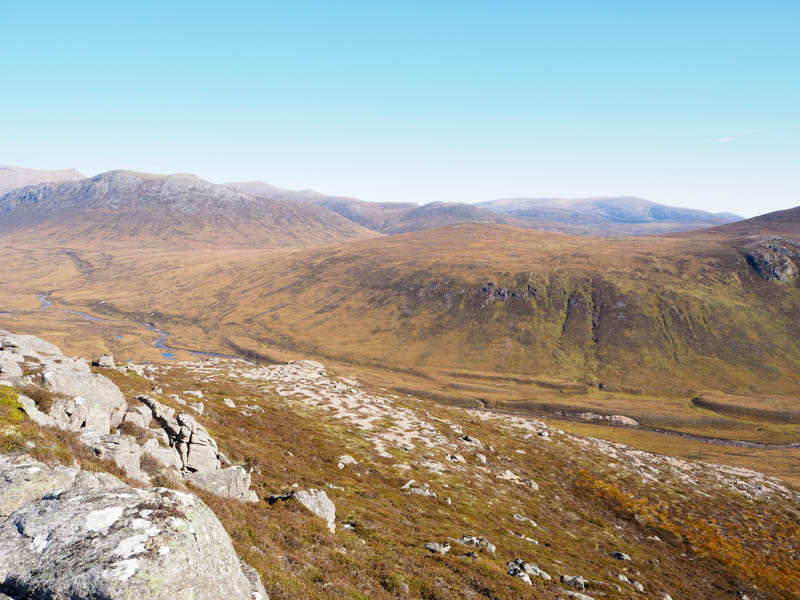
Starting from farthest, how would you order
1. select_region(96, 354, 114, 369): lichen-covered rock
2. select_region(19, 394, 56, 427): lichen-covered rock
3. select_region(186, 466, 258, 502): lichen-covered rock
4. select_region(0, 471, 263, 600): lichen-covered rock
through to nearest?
1. select_region(96, 354, 114, 369): lichen-covered rock
2. select_region(186, 466, 258, 502): lichen-covered rock
3. select_region(19, 394, 56, 427): lichen-covered rock
4. select_region(0, 471, 263, 600): lichen-covered rock

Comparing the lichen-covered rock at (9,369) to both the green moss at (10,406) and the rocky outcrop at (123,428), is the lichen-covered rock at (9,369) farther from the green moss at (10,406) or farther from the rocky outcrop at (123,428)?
the green moss at (10,406)

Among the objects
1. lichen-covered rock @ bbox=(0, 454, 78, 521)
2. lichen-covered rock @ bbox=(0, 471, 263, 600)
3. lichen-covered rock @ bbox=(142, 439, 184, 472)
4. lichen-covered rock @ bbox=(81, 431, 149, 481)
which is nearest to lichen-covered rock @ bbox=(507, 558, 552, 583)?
lichen-covered rock @ bbox=(0, 471, 263, 600)

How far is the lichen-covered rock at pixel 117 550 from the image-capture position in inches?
383

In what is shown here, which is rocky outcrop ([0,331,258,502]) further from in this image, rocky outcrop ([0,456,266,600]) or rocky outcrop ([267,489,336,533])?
rocky outcrop ([0,456,266,600])

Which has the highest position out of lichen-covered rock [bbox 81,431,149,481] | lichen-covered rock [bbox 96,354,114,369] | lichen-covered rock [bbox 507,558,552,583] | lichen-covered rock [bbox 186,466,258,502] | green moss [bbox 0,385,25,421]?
green moss [bbox 0,385,25,421]

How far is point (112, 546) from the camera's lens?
10.5m

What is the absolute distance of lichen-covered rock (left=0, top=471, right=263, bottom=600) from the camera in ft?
31.9

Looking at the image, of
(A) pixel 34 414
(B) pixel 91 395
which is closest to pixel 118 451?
(A) pixel 34 414

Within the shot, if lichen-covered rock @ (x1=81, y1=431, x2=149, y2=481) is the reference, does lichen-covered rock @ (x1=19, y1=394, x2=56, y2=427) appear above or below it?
above

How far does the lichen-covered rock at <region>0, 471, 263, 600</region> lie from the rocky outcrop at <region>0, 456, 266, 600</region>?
0.02 meters

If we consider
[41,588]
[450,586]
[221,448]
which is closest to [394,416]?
[221,448]

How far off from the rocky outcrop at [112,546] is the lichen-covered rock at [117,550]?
2 centimetres

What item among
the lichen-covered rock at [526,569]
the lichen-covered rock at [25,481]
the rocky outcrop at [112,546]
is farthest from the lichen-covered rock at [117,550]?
the lichen-covered rock at [526,569]

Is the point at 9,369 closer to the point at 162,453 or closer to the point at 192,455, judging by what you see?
the point at 162,453
